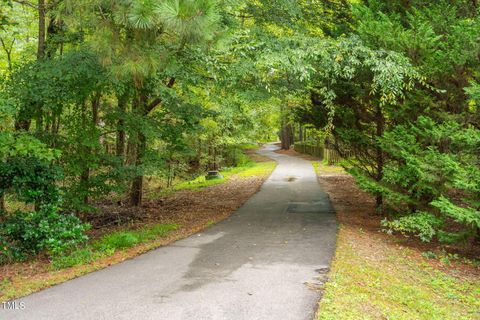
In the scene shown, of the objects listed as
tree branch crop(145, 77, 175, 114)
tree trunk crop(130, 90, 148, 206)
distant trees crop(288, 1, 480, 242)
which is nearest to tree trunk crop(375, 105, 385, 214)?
distant trees crop(288, 1, 480, 242)

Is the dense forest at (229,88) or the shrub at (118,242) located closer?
the dense forest at (229,88)

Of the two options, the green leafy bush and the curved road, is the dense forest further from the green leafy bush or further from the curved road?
the curved road

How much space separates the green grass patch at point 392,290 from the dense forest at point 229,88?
104 centimetres

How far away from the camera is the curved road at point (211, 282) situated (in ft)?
15.1

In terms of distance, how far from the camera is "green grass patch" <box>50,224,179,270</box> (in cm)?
652

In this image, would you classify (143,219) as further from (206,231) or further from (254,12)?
(254,12)

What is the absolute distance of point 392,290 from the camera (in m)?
5.55

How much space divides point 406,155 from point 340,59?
7.94 feet

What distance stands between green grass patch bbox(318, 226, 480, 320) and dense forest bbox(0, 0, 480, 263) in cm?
104

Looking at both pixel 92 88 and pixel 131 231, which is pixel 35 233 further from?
pixel 92 88

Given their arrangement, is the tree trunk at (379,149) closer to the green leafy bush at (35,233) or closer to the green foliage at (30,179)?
the green leafy bush at (35,233)

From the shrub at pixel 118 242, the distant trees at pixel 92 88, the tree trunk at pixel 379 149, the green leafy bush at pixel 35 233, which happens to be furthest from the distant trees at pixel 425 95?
the green leafy bush at pixel 35 233

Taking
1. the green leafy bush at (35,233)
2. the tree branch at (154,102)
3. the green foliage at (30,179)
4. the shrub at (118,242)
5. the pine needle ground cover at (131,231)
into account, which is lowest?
the pine needle ground cover at (131,231)

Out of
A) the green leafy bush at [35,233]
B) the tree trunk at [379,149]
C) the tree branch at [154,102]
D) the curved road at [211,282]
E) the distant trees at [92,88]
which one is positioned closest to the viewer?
the curved road at [211,282]
